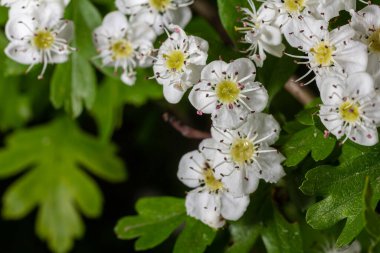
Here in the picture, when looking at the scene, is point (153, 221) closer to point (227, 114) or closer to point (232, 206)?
point (232, 206)

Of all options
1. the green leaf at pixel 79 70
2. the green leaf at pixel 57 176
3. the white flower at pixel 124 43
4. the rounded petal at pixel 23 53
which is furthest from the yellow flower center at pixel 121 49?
the green leaf at pixel 57 176

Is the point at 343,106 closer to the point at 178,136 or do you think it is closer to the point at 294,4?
the point at 294,4

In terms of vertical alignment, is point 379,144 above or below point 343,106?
below

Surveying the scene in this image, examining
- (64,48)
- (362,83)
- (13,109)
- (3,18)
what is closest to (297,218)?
(362,83)

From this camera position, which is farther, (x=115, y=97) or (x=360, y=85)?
(x=115, y=97)

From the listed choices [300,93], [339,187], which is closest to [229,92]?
[339,187]

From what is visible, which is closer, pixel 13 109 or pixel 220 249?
pixel 220 249

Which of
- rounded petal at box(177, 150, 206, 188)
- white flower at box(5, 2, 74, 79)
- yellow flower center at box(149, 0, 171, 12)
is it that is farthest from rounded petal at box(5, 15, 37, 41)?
rounded petal at box(177, 150, 206, 188)
